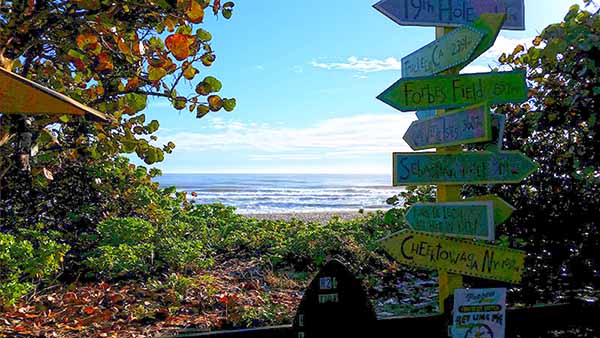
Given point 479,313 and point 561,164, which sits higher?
point 561,164

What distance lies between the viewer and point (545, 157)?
209 inches

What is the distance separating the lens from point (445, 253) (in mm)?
3406

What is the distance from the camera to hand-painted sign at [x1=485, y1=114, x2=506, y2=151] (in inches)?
133

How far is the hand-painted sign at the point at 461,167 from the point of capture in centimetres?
337

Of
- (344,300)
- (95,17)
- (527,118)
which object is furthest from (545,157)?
(95,17)

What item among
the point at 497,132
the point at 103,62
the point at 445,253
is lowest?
the point at 445,253

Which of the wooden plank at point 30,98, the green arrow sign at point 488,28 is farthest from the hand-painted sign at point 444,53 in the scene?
the wooden plank at point 30,98

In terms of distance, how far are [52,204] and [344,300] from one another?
4.98 metres

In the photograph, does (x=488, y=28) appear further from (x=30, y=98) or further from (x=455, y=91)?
(x=30, y=98)

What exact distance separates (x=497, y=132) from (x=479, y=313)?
1152 mm

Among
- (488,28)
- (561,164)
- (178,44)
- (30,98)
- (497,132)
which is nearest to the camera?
(30,98)

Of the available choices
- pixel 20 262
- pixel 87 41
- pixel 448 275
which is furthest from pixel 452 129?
pixel 20 262

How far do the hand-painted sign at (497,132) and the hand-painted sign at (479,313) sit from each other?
2.89 feet

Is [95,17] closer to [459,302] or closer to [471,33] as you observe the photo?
[471,33]
